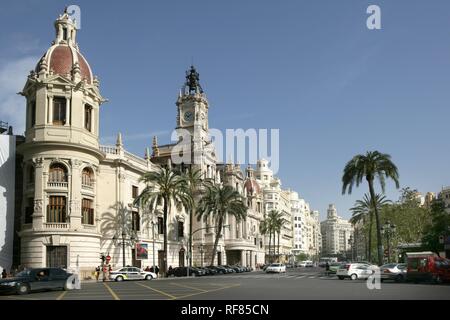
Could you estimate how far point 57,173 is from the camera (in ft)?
171

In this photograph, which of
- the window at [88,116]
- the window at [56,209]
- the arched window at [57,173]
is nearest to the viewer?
the window at [56,209]

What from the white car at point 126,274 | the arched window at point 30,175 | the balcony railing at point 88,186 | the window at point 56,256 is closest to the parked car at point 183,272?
the white car at point 126,274

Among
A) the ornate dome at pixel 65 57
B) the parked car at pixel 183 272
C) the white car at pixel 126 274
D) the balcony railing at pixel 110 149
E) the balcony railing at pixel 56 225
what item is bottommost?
the parked car at pixel 183 272

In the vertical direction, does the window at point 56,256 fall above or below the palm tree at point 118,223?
below

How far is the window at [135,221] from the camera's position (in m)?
62.7

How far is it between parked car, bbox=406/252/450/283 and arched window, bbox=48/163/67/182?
105 ft

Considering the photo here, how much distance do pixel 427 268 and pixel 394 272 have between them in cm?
430

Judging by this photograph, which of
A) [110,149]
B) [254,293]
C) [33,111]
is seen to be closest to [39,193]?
[33,111]

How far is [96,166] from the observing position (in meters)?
56.5

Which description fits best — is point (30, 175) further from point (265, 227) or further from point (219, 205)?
point (265, 227)

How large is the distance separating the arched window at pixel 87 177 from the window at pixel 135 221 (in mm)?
8782

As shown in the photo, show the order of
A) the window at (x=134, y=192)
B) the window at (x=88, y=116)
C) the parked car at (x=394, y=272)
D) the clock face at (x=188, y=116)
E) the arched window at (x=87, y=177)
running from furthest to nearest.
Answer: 1. the clock face at (x=188, y=116)
2. the window at (x=134, y=192)
3. the window at (x=88, y=116)
4. the arched window at (x=87, y=177)
5. the parked car at (x=394, y=272)

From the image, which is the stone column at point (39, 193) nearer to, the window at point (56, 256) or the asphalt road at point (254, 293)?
the window at point (56, 256)
